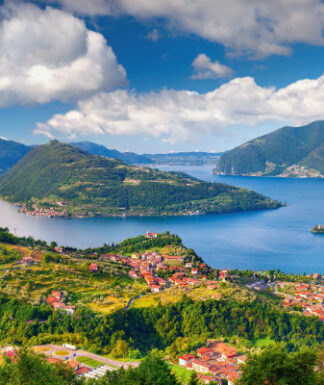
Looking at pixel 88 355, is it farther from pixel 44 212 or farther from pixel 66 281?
pixel 44 212

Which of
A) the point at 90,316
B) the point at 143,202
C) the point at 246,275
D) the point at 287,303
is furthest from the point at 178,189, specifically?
the point at 90,316

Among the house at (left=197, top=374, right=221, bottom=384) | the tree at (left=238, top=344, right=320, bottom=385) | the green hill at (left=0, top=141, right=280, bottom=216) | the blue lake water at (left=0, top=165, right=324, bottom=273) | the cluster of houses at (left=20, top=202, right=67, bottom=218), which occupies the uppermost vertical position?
the green hill at (left=0, top=141, right=280, bottom=216)

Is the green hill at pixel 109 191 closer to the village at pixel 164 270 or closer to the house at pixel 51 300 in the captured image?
the village at pixel 164 270

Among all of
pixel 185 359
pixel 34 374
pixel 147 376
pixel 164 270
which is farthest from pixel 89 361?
pixel 164 270

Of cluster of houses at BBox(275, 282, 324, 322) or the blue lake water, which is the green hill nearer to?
the blue lake water

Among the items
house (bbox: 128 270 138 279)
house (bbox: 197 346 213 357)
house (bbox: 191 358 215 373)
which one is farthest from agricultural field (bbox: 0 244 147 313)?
house (bbox: 191 358 215 373)

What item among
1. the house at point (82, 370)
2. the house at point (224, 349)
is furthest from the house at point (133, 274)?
the house at point (82, 370)
